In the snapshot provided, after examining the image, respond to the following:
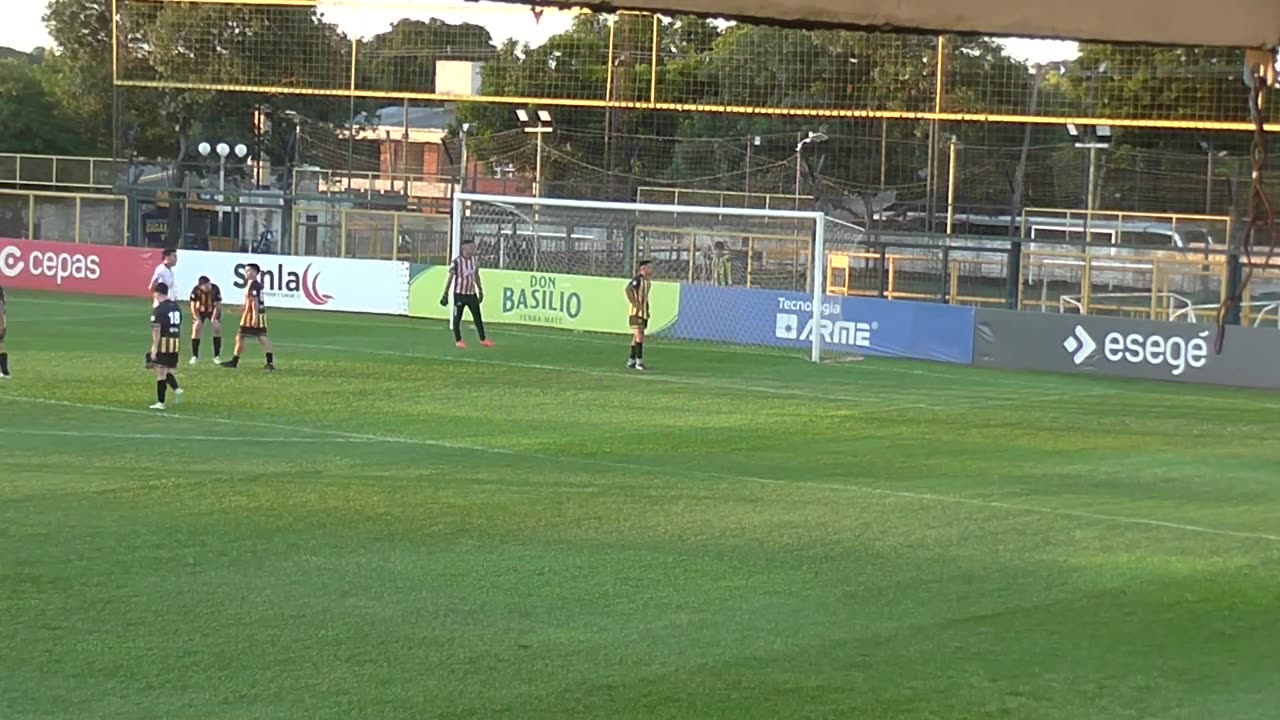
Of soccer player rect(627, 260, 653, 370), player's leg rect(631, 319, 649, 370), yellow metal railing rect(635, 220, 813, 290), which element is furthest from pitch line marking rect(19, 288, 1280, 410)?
yellow metal railing rect(635, 220, 813, 290)

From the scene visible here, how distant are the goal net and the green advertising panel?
0.06 feet

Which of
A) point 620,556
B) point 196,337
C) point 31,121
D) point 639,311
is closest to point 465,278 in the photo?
point 639,311

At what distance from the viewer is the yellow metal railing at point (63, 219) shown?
173 feet

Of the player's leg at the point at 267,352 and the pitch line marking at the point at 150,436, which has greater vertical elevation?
the player's leg at the point at 267,352

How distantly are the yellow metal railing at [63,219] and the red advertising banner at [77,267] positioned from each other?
9.39m

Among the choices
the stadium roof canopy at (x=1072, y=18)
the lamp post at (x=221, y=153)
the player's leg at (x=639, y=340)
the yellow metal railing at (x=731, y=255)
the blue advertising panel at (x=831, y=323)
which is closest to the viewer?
the stadium roof canopy at (x=1072, y=18)

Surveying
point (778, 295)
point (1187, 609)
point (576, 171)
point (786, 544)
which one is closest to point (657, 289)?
point (778, 295)

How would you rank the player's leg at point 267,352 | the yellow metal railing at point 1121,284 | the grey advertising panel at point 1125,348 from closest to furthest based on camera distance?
the player's leg at point 267,352 < the grey advertising panel at point 1125,348 < the yellow metal railing at point 1121,284

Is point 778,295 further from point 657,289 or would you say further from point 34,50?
point 34,50

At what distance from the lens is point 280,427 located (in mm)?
18859

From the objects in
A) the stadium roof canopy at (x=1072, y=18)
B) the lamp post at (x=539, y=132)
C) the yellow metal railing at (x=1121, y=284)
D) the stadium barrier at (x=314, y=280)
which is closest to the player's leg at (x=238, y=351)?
the stadium barrier at (x=314, y=280)

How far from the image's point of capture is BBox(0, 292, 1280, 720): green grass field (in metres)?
8.55

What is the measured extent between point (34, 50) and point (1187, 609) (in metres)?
85.5

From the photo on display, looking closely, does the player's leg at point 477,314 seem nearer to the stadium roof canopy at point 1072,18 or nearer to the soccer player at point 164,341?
the soccer player at point 164,341
